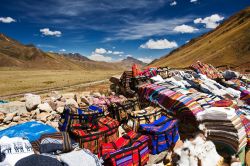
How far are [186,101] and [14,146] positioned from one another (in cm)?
487

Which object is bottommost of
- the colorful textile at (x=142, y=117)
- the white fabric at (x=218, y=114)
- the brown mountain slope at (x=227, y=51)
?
the colorful textile at (x=142, y=117)

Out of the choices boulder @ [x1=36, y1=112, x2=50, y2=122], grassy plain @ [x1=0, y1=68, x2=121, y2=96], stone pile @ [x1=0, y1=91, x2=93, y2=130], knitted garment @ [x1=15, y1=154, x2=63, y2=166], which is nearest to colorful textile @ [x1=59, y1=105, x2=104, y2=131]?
stone pile @ [x1=0, y1=91, x2=93, y2=130]

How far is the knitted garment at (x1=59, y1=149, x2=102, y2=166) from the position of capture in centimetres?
418

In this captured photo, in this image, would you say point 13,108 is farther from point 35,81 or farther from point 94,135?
point 35,81

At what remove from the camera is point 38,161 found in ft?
12.8

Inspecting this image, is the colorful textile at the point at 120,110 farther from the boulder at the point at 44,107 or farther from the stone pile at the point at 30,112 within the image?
the boulder at the point at 44,107

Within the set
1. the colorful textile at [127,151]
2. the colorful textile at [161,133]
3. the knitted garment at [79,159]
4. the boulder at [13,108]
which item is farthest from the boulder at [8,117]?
the colorful textile at [161,133]

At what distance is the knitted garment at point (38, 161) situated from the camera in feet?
12.7

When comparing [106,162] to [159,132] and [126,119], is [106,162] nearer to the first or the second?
[159,132]

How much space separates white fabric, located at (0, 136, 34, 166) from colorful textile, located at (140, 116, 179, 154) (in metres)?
2.83

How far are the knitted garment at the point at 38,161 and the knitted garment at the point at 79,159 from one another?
205mm

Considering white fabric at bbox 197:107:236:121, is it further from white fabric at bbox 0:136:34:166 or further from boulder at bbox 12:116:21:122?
boulder at bbox 12:116:21:122

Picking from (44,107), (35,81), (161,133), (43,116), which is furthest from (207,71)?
(35,81)

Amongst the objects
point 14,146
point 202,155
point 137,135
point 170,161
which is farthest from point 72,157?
point 202,155
